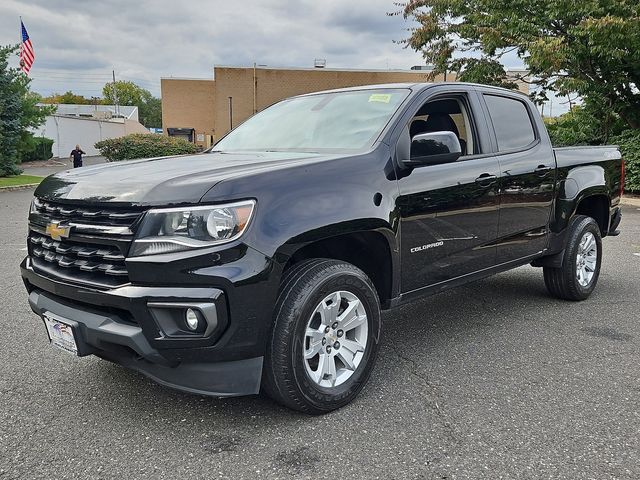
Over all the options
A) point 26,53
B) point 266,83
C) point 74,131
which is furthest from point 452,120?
point 74,131

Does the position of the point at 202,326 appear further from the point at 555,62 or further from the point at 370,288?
the point at 555,62

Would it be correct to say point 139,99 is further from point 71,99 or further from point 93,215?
point 93,215

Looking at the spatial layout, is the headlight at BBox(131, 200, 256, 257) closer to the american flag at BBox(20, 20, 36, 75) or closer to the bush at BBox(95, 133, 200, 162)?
the bush at BBox(95, 133, 200, 162)

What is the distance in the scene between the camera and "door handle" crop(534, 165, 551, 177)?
469 cm

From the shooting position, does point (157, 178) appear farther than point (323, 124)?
No

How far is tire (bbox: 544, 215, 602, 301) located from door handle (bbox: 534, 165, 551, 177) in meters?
0.75

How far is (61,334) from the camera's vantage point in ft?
9.72

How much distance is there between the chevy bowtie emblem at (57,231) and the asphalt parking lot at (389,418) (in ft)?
3.28

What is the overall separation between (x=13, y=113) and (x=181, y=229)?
24505 mm

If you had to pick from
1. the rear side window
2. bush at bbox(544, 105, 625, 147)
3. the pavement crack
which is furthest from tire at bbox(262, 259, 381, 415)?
bush at bbox(544, 105, 625, 147)

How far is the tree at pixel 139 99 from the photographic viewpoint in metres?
113

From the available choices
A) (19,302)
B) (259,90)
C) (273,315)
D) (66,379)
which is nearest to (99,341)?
(273,315)

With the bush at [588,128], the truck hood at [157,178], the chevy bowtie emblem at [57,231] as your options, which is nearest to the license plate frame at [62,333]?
the chevy bowtie emblem at [57,231]

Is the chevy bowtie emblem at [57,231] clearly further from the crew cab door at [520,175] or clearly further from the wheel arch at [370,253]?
the crew cab door at [520,175]
